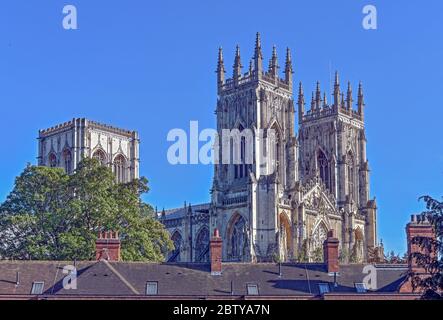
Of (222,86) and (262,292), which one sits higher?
(222,86)

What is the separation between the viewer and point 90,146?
124438 millimetres

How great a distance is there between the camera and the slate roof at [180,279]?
46344 millimetres

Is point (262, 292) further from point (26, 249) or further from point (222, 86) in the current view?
point (222, 86)

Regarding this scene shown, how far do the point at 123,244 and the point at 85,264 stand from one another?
64.1 ft

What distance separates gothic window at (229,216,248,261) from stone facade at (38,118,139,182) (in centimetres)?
2281

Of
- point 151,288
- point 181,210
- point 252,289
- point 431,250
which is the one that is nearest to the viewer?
point 431,250

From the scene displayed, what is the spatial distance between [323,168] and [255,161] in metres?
20.3

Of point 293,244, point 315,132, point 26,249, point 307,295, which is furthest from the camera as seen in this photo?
point 315,132

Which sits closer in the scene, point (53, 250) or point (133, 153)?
point (53, 250)

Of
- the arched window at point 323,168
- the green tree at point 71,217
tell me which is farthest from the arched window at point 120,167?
the green tree at point 71,217

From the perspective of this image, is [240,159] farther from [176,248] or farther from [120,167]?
[120,167]

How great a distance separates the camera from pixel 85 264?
49.0 meters

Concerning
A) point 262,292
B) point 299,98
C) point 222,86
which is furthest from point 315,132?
point 262,292

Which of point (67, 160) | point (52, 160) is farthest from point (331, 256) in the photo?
point (52, 160)
